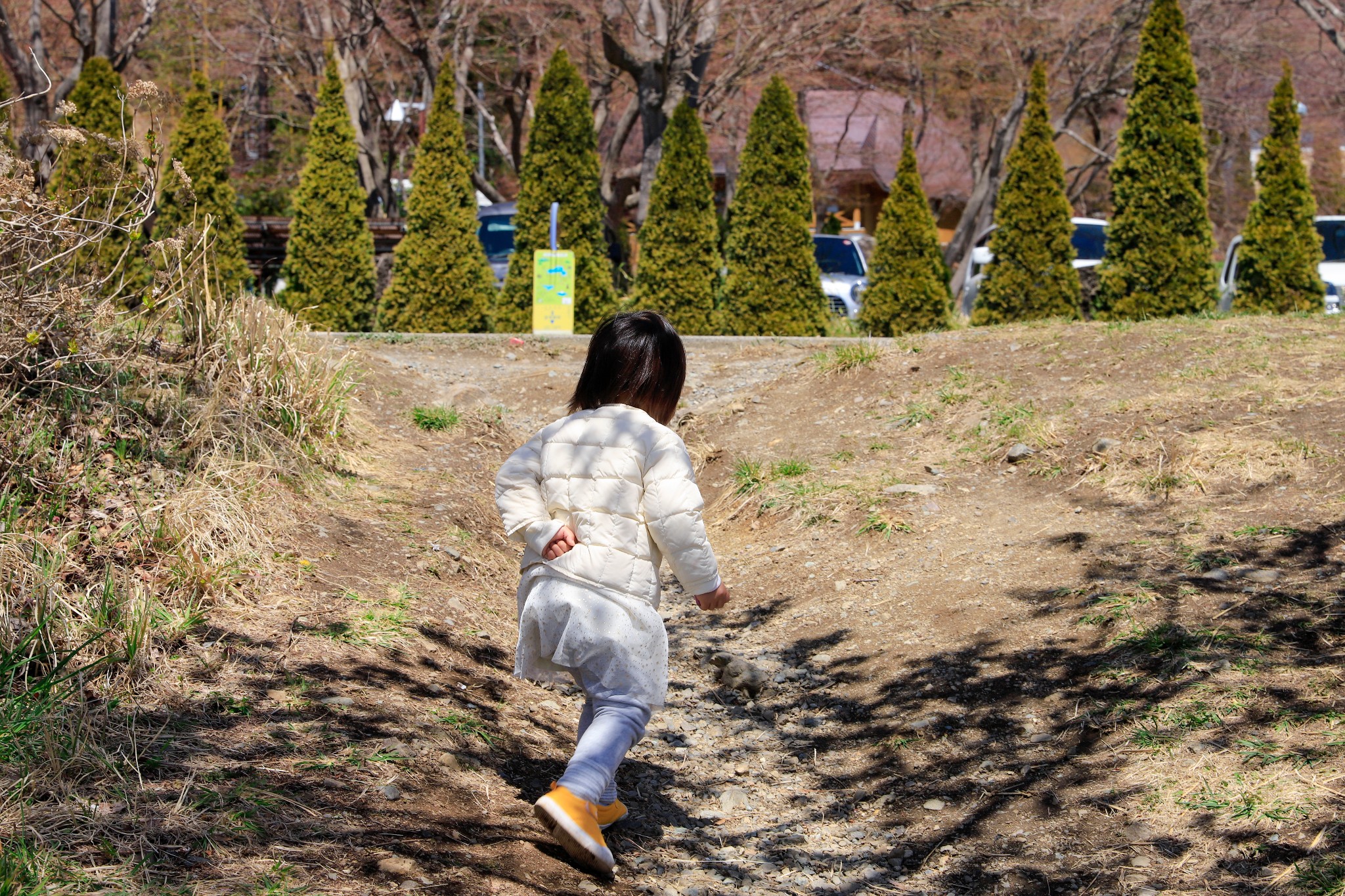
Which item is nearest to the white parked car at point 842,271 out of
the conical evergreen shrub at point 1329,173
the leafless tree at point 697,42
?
the leafless tree at point 697,42

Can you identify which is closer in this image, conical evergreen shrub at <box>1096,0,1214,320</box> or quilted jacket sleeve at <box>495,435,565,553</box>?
quilted jacket sleeve at <box>495,435,565,553</box>

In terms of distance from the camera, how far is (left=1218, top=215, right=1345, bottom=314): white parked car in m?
13.2

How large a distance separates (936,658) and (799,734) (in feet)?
2.17

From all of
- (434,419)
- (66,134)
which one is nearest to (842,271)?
(434,419)

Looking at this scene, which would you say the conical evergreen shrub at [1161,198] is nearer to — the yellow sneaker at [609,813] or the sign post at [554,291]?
the sign post at [554,291]

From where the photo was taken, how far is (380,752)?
351 centimetres

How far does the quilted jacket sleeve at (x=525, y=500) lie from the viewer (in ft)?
10.5

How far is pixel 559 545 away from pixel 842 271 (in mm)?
13662

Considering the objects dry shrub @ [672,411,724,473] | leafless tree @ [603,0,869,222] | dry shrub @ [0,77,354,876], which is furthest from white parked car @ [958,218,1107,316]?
dry shrub @ [0,77,354,876]

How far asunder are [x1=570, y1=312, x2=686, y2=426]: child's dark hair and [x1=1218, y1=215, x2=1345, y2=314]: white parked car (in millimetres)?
10669

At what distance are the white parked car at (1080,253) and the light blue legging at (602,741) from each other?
12.7 meters

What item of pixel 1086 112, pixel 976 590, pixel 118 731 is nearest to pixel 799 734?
pixel 976 590

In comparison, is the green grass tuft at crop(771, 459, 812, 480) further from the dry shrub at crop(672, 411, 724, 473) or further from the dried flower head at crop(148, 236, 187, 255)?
the dried flower head at crop(148, 236, 187, 255)

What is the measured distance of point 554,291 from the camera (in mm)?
12586
